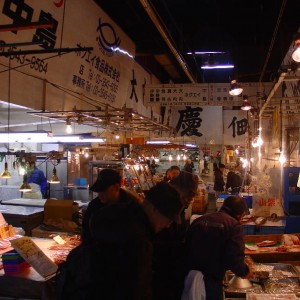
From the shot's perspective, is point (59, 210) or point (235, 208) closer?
point (235, 208)

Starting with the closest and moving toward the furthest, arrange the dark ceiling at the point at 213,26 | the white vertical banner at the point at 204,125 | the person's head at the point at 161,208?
1. the person's head at the point at 161,208
2. the dark ceiling at the point at 213,26
3. the white vertical banner at the point at 204,125

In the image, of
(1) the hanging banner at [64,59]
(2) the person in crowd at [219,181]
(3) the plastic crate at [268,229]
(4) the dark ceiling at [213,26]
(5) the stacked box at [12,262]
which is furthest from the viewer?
(2) the person in crowd at [219,181]

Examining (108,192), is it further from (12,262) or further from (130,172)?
(130,172)

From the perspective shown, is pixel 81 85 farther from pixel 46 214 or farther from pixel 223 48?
pixel 223 48

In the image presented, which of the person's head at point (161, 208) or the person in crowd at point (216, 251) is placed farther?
the person in crowd at point (216, 251)

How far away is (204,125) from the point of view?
67.5ft

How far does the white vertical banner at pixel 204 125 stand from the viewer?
2048cm

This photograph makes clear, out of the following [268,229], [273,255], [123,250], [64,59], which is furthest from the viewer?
[64,59]

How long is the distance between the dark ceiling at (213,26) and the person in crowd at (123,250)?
352 inches

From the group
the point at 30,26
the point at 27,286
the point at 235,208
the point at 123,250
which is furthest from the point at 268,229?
the point at 30,26

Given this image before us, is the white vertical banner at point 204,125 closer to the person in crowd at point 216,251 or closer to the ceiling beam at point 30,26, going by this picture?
the person in crowd at point 216,251

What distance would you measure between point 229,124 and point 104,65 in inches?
447

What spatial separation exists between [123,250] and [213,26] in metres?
13.6

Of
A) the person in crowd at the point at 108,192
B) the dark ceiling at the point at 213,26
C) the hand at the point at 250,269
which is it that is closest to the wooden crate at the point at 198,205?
the dark ceiling at the point at 213,26
